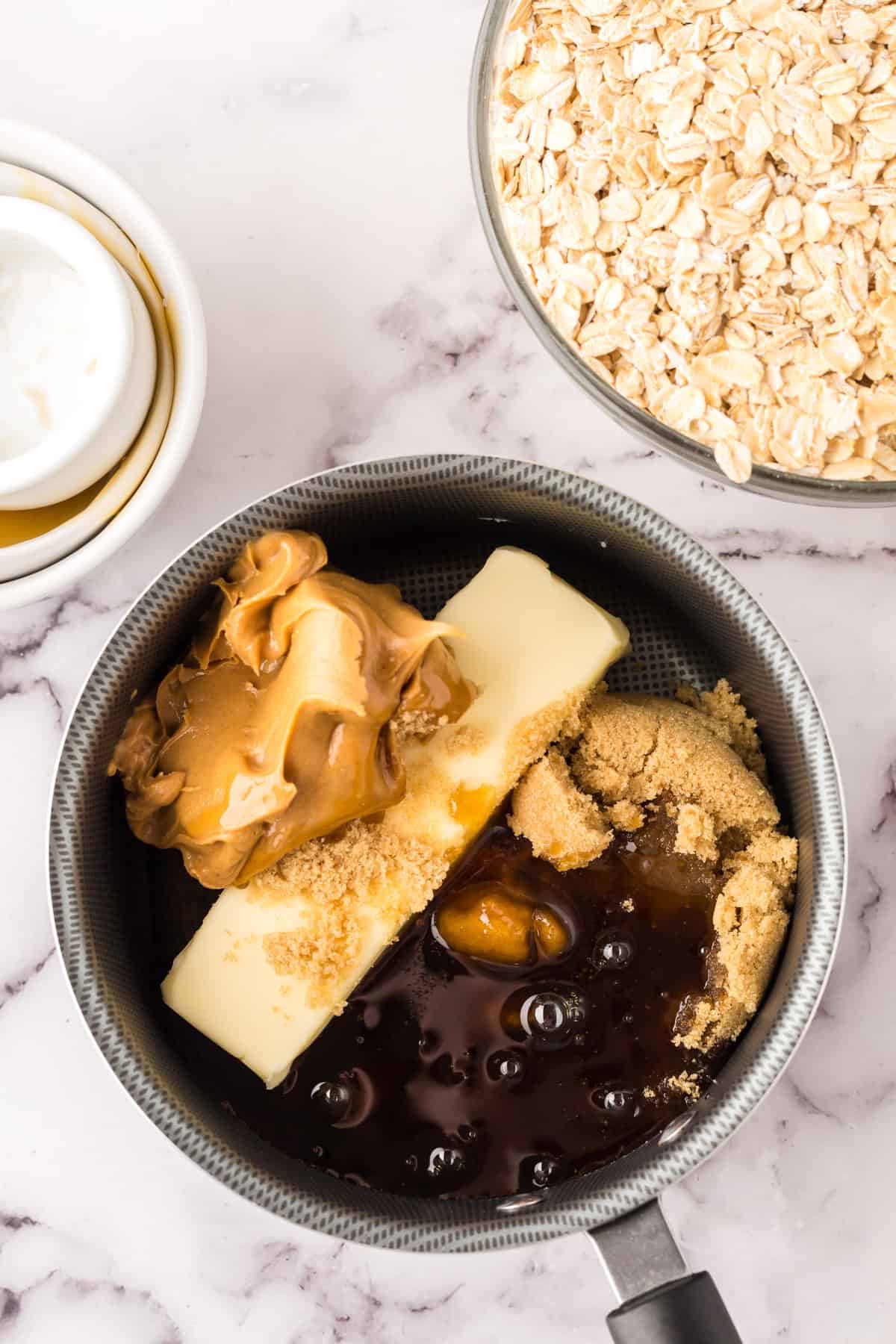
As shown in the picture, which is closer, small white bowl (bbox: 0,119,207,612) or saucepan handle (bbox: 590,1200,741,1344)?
saucepan handle (bbox: 590,1200,741,1344)

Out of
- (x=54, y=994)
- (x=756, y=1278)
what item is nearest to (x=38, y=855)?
(x=54, y=994)

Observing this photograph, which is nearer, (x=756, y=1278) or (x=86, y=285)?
(x=86, y=285)

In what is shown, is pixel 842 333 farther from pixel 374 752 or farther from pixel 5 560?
pixel 5 560

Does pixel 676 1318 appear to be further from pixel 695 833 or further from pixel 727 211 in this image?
pixel 727 211

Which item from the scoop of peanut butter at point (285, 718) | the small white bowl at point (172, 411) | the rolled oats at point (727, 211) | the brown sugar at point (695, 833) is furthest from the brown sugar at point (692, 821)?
the small white bowl at point (172, 411)

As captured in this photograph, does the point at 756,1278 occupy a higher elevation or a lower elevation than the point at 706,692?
lower

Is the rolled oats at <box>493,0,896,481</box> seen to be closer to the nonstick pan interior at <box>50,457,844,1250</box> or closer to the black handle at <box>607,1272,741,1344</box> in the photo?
the nonstick pan interior at <box>50,457,844,1250</box>

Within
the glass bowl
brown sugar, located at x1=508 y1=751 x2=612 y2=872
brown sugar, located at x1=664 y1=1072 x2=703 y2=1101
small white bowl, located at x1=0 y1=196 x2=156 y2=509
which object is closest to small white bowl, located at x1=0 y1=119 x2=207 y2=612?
small white bowl, located at x1=0 y1=196 x2=156 y2=509

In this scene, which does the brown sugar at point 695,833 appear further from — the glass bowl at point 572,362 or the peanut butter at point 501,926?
the glass bowl at point 572,362
